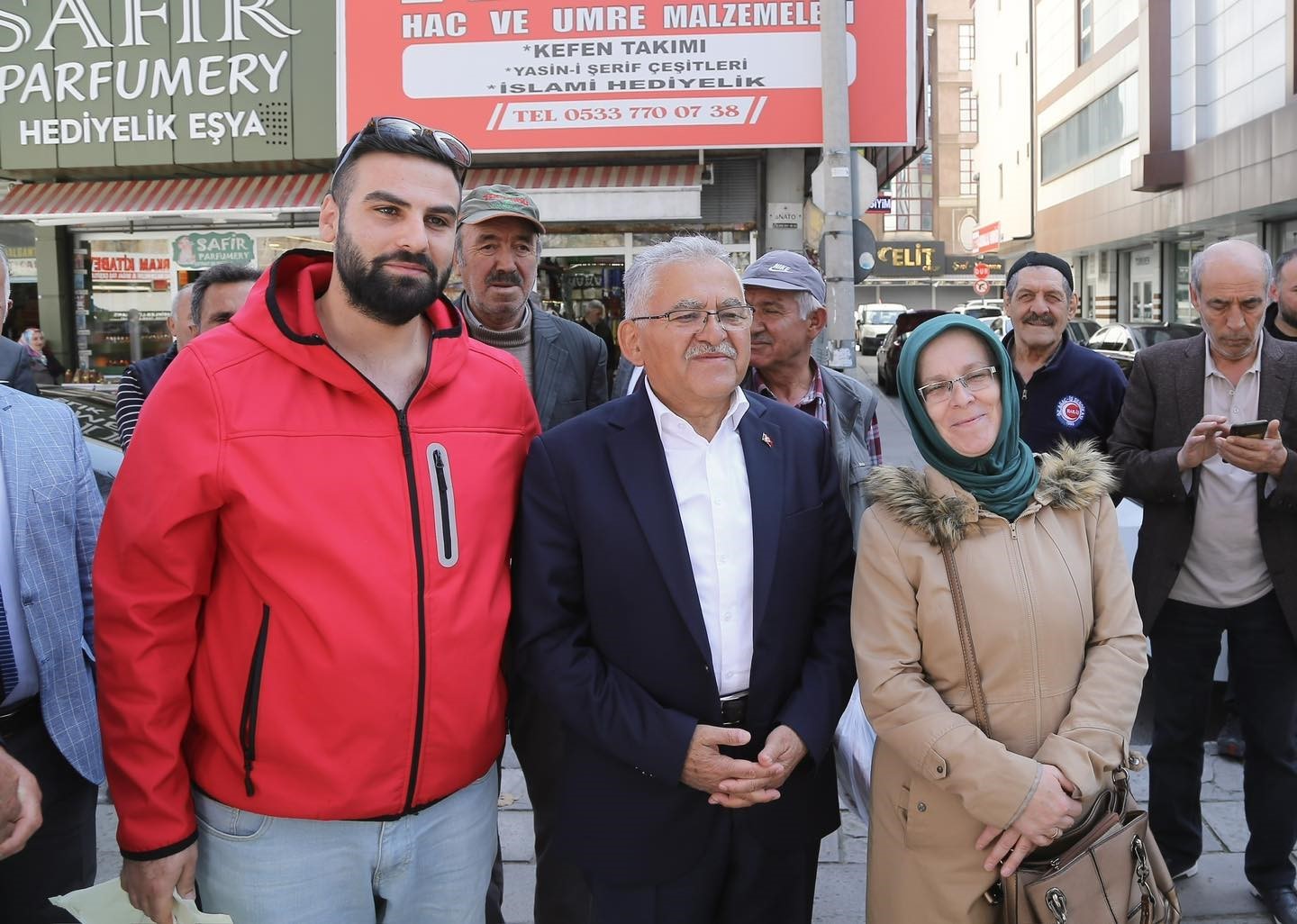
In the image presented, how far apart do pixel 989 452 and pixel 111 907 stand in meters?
2.12

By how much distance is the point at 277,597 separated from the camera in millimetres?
2035

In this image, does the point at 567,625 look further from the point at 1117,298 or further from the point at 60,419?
the point at 1117,298

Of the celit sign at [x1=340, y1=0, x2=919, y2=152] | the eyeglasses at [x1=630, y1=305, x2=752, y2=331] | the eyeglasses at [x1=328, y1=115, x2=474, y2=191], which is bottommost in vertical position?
the eyeglasses at [x1=630, y1=305, x2=752, y2=331]

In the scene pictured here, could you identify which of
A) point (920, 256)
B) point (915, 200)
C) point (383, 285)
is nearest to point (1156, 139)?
point (920, 256)

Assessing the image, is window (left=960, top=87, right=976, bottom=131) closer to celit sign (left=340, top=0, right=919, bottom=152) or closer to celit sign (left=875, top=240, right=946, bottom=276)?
celit sign (left=875, top=240, right=946, bottom=276)

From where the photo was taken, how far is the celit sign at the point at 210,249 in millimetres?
13898

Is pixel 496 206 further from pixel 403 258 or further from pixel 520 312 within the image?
pixel 403 258

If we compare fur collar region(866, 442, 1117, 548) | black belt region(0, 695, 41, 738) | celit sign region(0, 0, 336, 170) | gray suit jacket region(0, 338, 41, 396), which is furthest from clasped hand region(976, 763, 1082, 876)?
celit sign region(0, 0, 336, 170)

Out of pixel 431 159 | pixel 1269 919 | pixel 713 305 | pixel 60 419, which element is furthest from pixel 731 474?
pixel 1269 919

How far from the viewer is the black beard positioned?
214cm

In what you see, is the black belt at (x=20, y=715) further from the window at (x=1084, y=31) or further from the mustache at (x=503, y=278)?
the window at (x=1084, y=31)

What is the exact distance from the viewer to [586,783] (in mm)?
2428

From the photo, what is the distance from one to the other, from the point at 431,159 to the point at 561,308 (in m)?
11.5

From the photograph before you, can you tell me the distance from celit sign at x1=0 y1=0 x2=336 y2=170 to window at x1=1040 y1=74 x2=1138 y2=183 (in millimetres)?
22165
